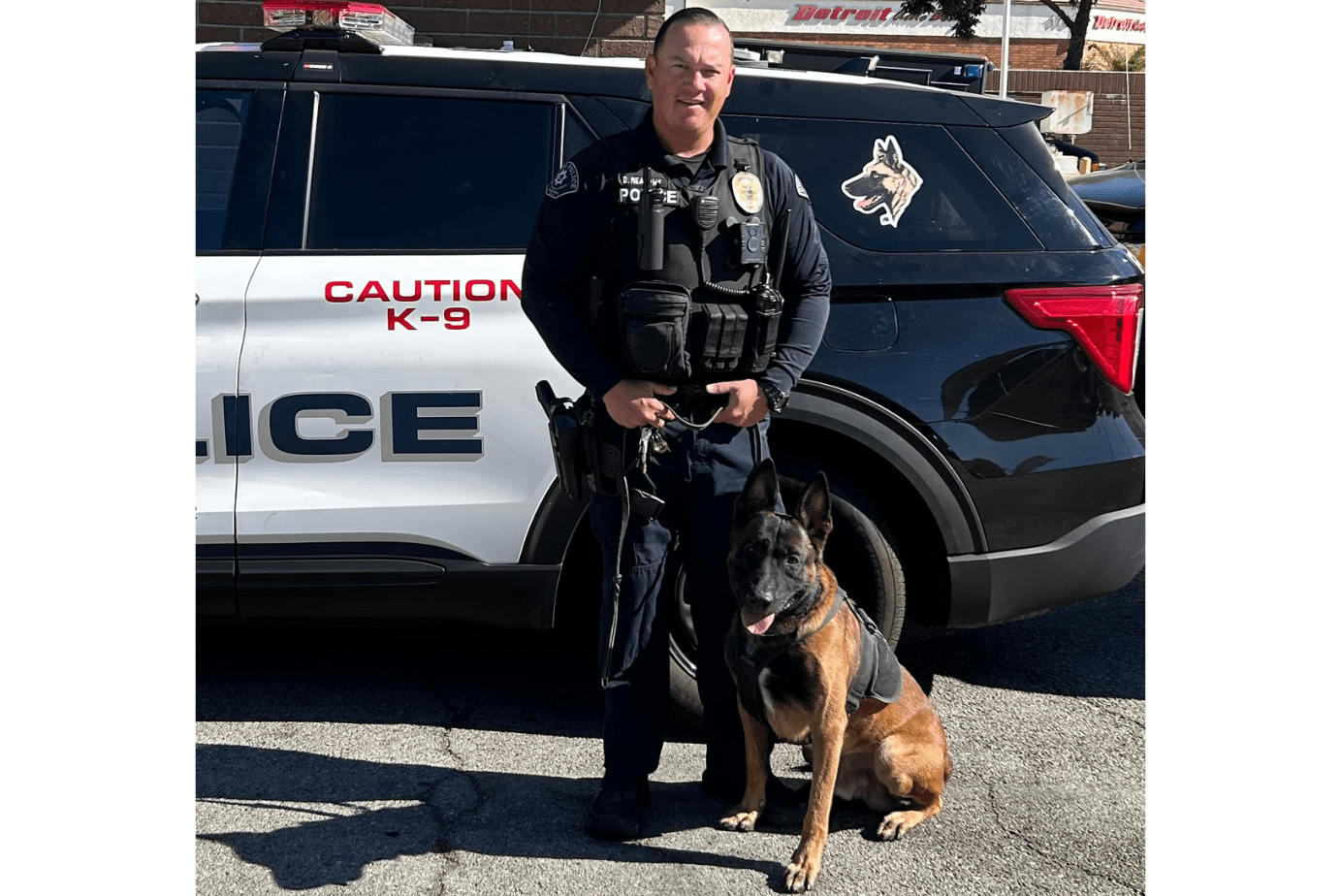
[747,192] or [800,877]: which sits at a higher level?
[747,192]

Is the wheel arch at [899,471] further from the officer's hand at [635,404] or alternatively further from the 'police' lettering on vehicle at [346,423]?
the 'police' lettering on vehicle at [346,423]

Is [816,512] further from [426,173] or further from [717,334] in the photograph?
[426,173]

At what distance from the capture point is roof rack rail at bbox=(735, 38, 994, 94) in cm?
374

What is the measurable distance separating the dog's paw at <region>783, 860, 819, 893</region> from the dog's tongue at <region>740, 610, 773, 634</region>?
526mm

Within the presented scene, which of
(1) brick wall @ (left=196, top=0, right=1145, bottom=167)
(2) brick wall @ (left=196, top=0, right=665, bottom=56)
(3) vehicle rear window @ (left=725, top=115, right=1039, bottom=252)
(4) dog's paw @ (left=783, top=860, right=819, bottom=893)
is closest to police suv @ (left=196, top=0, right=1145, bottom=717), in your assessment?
(3) vehicle rear window @ (left=725, top=115, right=1039, bottom=252)

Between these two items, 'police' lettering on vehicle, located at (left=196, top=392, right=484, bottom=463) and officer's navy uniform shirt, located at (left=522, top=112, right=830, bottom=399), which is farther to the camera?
'police' lettering on vehicle, located at (left=196, top=392, right=484, bottom=463)

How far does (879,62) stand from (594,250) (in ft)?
5.99

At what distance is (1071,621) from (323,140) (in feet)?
10.1

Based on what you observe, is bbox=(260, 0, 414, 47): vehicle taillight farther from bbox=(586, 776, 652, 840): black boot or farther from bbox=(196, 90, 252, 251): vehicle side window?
bbox=(586, 776, 652, 840): black boot

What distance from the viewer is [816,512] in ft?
8.96

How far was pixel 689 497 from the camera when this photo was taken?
2.89m

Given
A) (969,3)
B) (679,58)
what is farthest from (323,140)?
(969,3)

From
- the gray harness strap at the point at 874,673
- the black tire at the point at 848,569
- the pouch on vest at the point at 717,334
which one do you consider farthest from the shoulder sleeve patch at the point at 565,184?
the gray harness strap at the point at 874,673

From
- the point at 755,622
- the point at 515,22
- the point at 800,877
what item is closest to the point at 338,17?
the point at 755,622
